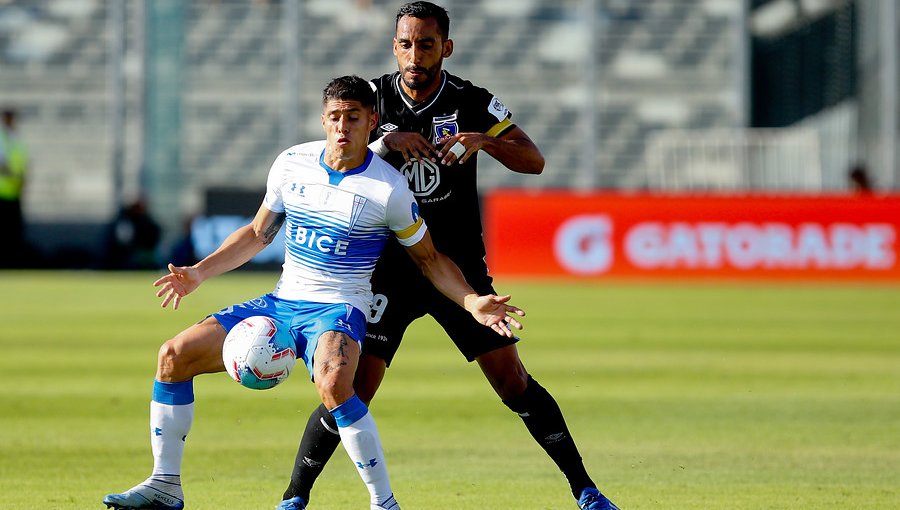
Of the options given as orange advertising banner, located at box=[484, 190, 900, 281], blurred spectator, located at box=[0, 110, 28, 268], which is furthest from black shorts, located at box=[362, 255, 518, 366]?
blurred spectator, located at box=[0, 110, 28, 268]

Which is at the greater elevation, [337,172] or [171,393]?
[337,172]

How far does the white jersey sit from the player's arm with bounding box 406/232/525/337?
8 centimetres

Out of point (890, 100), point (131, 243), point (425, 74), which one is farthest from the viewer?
point (131, 243)

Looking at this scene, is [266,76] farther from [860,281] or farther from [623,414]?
[623,414]

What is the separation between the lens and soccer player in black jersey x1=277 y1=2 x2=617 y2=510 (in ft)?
22.2

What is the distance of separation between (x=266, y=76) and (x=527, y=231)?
31.0ft

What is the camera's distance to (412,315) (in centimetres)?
691

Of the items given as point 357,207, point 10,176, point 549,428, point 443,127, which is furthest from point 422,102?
point 10,176

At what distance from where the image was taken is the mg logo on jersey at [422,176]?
688 cm

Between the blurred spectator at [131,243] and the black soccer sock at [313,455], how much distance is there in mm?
21863

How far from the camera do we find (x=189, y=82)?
31797 millimetres

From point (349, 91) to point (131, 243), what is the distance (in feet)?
74.6

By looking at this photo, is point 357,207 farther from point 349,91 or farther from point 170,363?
point 170,363

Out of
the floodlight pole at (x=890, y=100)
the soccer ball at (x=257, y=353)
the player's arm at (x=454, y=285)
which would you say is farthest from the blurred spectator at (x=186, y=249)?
the soccer ball at (x=257, y=353)
